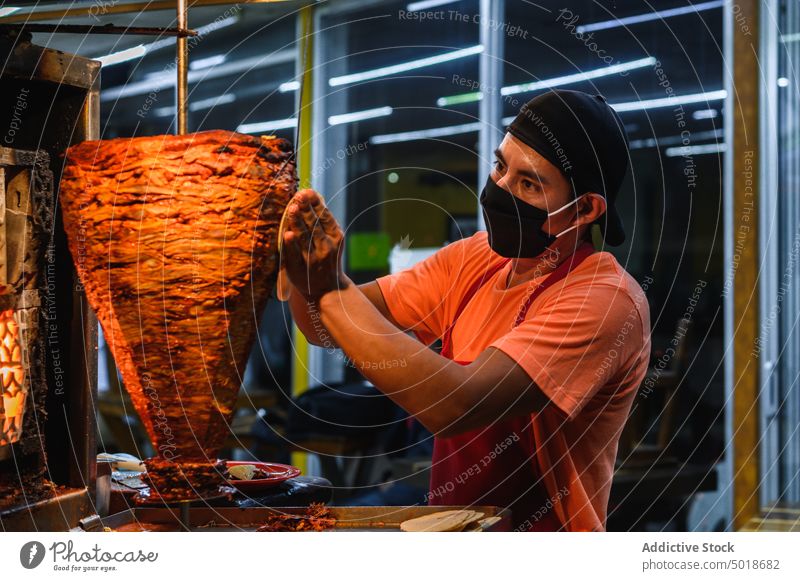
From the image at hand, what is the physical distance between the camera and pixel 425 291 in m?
1.64

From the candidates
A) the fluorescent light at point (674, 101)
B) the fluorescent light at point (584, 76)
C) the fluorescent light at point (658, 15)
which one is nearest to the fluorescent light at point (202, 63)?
the fluorescent light at point (584, 76)

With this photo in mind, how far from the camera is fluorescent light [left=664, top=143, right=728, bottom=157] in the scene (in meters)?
3.55

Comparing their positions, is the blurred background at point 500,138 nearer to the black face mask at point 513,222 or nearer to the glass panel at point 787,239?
the glass panel at point 787,239

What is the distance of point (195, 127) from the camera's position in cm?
406

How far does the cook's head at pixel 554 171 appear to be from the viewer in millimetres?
1357

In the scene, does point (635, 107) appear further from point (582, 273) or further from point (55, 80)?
point (55, 80)

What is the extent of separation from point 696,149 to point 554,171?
244 centimetres

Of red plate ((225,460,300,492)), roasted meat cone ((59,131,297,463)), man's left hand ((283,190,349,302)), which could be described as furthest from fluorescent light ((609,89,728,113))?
roasted meat cone ((59,131,297,463))

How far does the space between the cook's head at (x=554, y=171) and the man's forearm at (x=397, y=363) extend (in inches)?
11.8

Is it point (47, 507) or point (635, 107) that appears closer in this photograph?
point (47, 507)

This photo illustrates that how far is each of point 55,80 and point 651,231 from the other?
307 centimetres

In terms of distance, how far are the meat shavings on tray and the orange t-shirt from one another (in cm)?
34

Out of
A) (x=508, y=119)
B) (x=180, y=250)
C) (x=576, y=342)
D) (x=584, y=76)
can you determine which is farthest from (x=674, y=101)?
(x=180, y=250)

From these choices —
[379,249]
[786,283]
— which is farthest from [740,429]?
[379,249]
